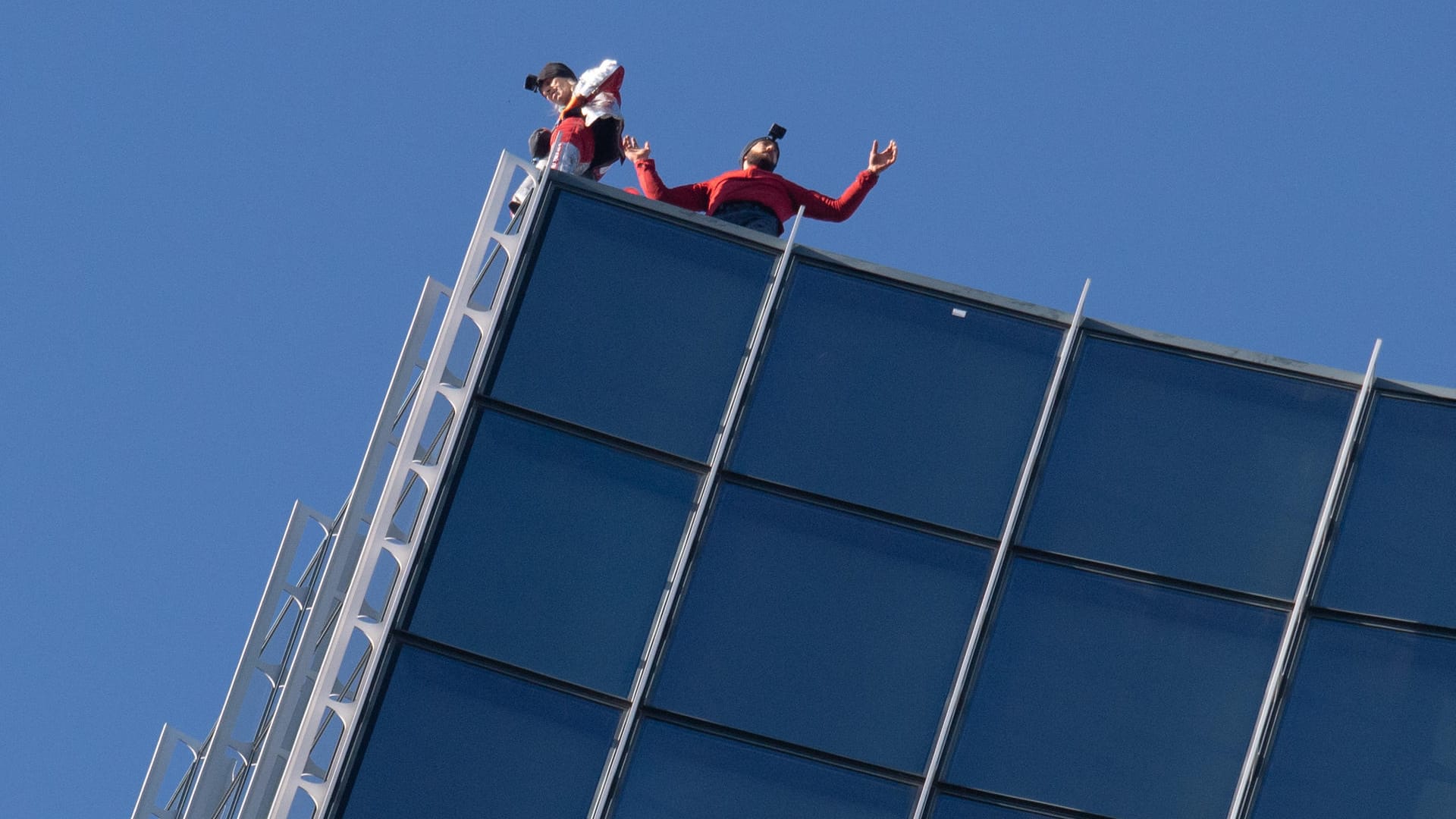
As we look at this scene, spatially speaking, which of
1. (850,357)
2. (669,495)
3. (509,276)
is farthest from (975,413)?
(509,276)

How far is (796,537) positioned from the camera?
23.5 m

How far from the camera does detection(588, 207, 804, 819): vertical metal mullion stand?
22.9 m

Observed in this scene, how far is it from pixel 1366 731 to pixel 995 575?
348 centimetres

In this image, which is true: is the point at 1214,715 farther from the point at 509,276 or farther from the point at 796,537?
the point at 509,276

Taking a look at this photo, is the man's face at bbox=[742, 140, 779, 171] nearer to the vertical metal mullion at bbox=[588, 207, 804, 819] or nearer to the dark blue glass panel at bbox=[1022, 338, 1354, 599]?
the vertical metal mullion at bbox=[588, 207, 804, 819]

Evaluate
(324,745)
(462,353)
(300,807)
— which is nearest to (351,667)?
(324,745)

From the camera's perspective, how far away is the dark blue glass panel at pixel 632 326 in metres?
23.8

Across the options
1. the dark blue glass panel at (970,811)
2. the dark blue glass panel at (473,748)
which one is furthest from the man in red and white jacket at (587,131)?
the dark blue glass panel at (970,811)

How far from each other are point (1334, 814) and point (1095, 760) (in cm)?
208

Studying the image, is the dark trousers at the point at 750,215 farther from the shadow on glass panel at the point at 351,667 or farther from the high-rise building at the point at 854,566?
the shadow on glass panel at the point at 351,667

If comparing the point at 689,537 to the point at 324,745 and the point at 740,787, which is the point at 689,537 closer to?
the point at 740,787

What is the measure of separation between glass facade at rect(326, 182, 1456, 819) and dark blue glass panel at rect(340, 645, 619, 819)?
0.03 metres

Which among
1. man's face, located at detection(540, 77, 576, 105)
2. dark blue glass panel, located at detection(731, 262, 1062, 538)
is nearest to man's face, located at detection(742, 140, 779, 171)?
man's face, located at detection(540, 77, 576, 105)

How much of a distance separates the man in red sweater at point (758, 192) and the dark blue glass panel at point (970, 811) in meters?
6.02
